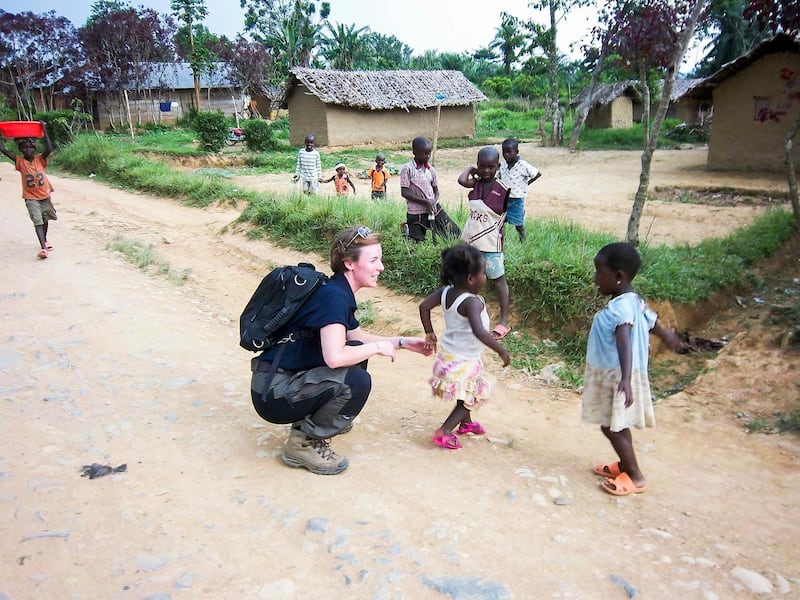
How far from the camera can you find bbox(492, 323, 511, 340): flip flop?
5270 millimetres

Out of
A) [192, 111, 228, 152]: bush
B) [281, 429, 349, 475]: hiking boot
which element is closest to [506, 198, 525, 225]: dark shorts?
[281, 429, 349, 475]: hiking boot

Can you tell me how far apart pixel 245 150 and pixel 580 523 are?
69.8 feet

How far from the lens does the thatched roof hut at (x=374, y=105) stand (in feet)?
77.5

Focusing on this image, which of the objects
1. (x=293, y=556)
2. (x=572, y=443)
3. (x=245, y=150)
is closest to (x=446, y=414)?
(x=572, y=443)

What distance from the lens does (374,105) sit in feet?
80.2

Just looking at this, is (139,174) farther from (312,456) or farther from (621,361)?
(621,361)

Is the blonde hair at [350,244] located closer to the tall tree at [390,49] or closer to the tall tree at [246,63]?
the tall tree at [246,63]

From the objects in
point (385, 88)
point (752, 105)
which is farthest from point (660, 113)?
point (385, 88)

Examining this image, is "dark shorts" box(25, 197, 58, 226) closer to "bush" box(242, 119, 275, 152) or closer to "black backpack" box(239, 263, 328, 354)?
"black backpack" box(239, 263, 328, 354)

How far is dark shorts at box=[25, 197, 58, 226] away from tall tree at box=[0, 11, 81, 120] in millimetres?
26982

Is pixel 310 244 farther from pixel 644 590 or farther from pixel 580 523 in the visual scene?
pixel 644 590

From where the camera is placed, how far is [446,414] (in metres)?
4.06

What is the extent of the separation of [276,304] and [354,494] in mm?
932

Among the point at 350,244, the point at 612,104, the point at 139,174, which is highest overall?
the point at 612,104
